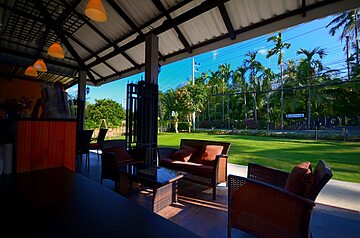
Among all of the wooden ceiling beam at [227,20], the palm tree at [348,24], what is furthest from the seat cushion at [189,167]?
the palm tree at [348,24]

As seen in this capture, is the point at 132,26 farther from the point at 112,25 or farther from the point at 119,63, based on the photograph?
the point at 119,63

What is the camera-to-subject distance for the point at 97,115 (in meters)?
11.9

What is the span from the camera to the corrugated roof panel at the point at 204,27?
12.0 feet

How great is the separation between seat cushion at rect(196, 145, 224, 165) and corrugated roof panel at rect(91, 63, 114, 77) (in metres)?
5.02

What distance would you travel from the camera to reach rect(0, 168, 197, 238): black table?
1.62 ft

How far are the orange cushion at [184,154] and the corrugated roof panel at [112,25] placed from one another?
10.6 ft

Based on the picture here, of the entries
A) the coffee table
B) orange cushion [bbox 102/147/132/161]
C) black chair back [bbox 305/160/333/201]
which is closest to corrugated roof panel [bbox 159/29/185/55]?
orange cushion [bbox 102/147/132/161]

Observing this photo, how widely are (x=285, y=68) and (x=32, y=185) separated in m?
23.3

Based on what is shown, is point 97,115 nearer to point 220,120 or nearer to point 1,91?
point 1,91

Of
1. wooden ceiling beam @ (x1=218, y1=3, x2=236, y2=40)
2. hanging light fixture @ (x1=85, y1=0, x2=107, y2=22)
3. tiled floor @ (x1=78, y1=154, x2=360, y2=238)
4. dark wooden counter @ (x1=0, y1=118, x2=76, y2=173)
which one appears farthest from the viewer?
wooden ceiling beam @ (x1=218, y1=3, x2=236, y2=40)

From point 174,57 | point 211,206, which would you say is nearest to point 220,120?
point 174,57

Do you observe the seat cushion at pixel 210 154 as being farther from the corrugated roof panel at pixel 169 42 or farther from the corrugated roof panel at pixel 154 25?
the corrugated roof panel at pixel 154 25

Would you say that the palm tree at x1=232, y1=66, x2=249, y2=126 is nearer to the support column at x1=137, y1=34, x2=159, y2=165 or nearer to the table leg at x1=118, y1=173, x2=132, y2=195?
the support column at x1=137, y1=34, x2=159, y2=165

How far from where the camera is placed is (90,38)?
5.62 m
